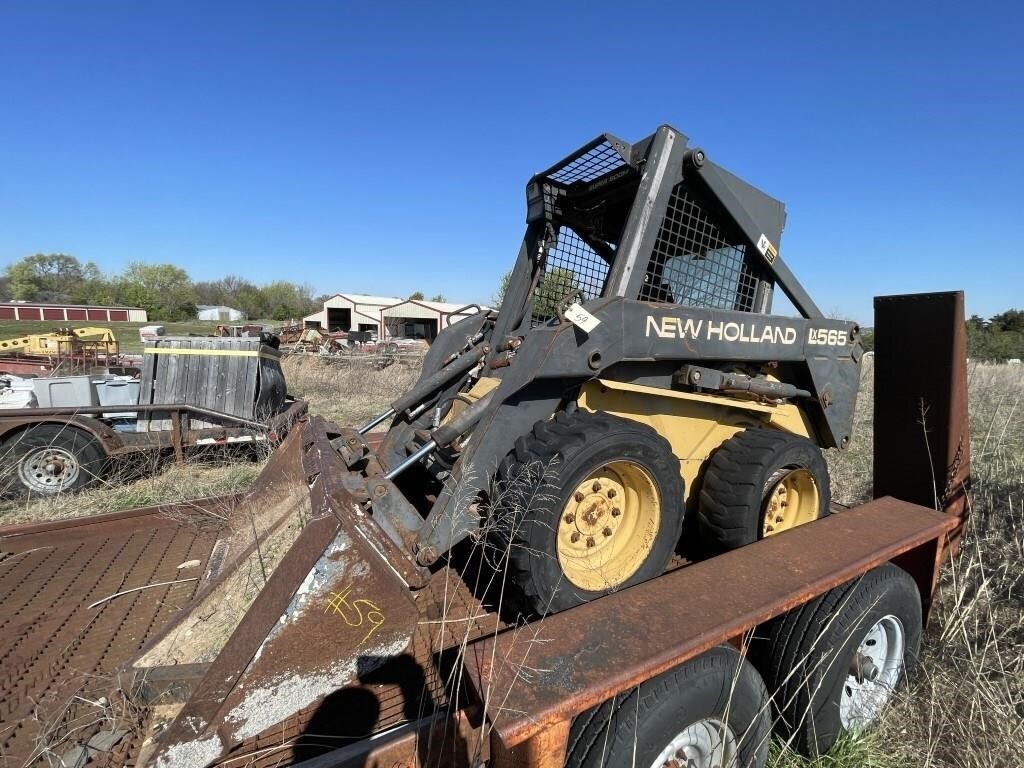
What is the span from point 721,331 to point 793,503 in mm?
1270

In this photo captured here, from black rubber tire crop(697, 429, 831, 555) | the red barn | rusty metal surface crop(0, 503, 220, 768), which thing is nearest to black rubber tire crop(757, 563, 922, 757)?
black rubber tire crop(697, 429, 831, 555)

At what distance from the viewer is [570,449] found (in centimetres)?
207

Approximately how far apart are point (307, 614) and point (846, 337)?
355cm

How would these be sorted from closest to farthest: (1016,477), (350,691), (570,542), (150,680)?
1. (150,680)
2. (350,691)
3. (570,542)
4. (1016,477)

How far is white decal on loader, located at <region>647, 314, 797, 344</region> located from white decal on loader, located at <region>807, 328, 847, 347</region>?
0.18 m

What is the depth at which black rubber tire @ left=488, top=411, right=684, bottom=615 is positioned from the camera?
6.61 feet

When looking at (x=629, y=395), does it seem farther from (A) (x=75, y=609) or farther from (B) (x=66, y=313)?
(B) (x=66, y=313)

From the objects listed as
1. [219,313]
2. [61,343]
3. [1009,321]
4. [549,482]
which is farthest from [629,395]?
[219,313]

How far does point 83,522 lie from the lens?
11.0 feet

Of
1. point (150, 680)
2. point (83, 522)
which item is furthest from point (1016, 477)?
point (83, 522)

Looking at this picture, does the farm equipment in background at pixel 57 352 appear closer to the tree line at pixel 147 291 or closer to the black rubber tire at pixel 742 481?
the black rubber tire at pixel 742 481

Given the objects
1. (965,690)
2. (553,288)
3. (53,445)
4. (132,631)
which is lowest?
(965,690)

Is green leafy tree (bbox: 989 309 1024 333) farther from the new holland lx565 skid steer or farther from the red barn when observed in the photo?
the red barn

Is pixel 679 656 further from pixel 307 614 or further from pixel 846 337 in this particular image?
pixel 846 337
